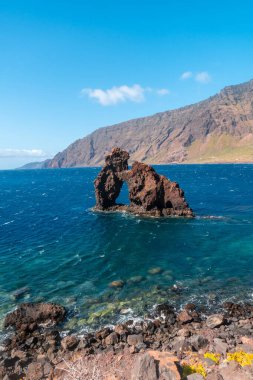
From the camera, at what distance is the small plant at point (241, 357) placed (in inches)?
1003

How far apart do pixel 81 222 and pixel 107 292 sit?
4475 cm

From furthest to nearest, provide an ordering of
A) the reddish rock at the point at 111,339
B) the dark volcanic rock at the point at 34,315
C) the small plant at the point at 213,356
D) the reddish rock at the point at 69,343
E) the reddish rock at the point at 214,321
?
the dark volcanic rock at the point at 34,315 < the reddish rock at the point at 214,321 < the reddish rock at the point at 111,339 < the reddish rock at the point at 69,343 < the small plant at the point at 213,356

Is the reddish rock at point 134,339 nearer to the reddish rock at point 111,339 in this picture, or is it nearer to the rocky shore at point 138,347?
the rocky shore at point 138,347

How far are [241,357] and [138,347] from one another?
31.6 feet

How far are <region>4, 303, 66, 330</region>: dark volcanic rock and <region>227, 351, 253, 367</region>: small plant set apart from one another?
20223mm

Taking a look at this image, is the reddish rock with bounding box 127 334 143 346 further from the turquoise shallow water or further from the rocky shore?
the turquoise shallow water

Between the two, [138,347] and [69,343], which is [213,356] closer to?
[138,347]

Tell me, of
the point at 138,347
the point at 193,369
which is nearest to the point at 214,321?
the point at 138,347

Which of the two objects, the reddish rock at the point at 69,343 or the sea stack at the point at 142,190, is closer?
the reddish rock at the point at 69,343

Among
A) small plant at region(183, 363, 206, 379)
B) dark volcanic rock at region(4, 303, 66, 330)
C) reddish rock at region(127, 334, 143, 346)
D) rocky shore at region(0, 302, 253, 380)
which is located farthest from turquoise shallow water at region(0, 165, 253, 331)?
small plant at region(183, 363, 206, 379)

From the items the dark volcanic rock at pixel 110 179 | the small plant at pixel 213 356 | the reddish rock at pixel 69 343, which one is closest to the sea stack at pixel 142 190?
the dark volcanic rock at pixel 110 179

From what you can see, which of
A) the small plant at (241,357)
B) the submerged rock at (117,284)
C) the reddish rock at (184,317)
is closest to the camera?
the small plant at (241,357)

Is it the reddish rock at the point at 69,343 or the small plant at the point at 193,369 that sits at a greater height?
the small plant at the point at 193,369

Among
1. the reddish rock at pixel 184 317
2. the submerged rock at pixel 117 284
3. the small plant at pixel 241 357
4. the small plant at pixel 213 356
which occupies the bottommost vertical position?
the reddish rock at pixel 184 317
